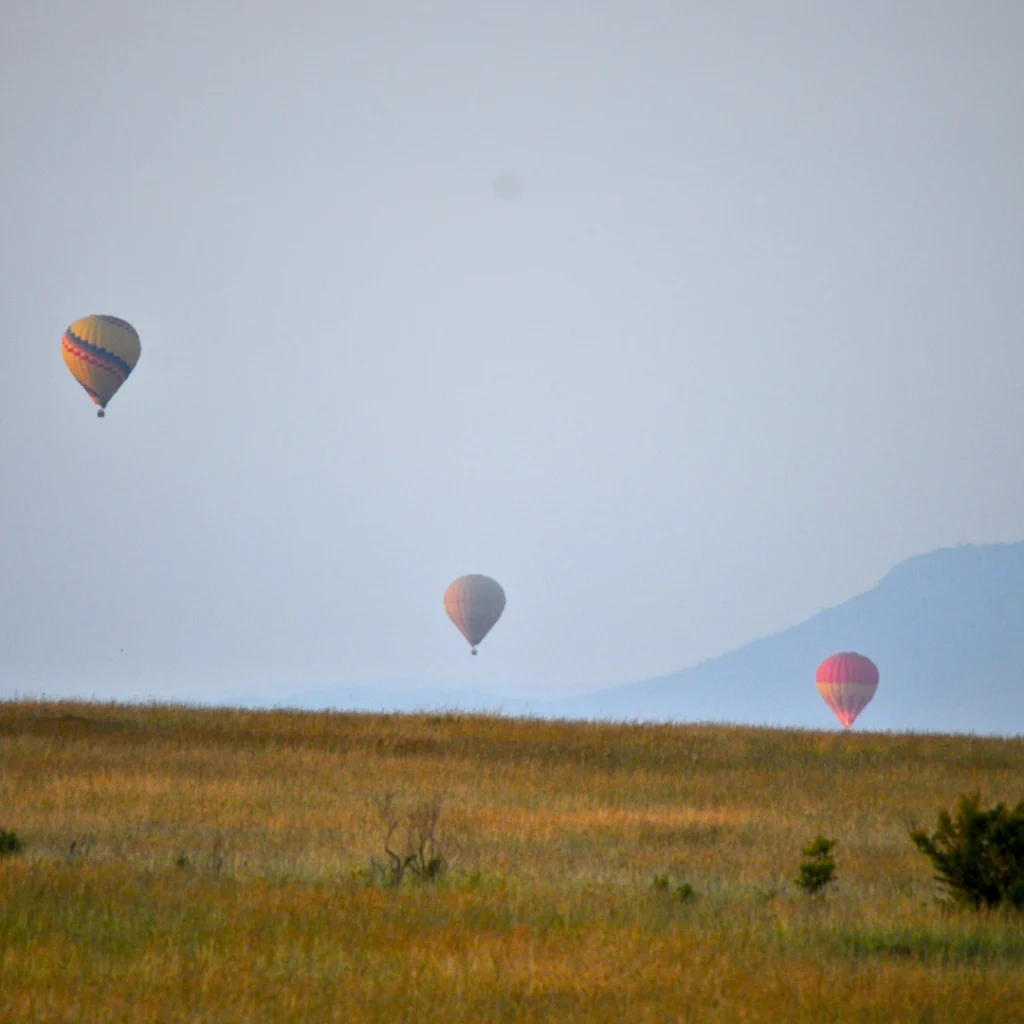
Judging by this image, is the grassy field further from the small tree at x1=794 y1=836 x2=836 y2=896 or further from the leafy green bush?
the leafy green bush

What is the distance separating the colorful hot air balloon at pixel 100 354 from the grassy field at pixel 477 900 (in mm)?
32458

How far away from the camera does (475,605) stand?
254 feet

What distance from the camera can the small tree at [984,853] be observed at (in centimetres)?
1351

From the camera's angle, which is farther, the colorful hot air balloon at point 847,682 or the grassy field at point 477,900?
the colorful hot air balloon at point 847,682

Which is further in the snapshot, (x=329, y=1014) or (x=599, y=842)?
(x=599, y=842)

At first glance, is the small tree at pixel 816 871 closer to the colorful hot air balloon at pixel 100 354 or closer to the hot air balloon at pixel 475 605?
the colorful hot air balloon at pixel 100 354

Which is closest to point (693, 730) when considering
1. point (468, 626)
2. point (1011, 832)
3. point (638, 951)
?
point (1011, 832)

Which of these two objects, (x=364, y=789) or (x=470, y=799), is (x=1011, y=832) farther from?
(x=364, y=789)

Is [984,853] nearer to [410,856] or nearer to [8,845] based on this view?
[410,856]

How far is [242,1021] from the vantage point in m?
8.65

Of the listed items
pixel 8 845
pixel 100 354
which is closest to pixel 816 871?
pixel 8 845

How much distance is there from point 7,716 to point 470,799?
14.8m

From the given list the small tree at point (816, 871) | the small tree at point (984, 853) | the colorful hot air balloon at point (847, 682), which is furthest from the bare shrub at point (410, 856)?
the colorful hot air balloon at point (847, 682)

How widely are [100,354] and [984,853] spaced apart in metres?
51.1
